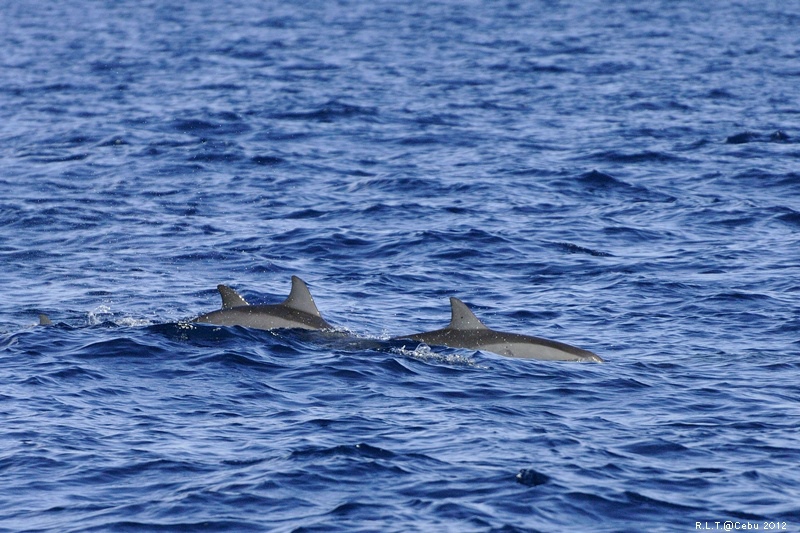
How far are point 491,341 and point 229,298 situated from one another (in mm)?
4628

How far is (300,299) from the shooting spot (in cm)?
2164

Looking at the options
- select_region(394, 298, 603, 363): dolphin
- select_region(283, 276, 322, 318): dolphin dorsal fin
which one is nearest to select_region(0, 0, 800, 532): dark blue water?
select_region(394, 298, 603, 363): dolphin

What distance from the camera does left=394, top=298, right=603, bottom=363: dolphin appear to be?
2047 centimetres

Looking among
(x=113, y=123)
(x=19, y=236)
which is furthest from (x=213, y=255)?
(x=113, y=123)

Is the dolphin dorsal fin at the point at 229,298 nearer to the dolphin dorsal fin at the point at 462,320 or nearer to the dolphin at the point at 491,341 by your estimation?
the dolphin at the point at 491,341

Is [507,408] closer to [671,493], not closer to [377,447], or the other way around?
[377,447]

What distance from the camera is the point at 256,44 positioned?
72375mm

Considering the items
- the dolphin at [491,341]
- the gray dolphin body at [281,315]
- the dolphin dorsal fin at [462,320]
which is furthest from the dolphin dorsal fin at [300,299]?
the dolphin dorsal fin at [462,320]

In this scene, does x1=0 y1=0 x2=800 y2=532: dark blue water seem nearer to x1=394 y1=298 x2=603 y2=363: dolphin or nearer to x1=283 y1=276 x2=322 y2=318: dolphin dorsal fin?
x1=394 y1=298 x2=603 y2=363: dolphin

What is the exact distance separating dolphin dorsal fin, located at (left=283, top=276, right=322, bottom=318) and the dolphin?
174 cm

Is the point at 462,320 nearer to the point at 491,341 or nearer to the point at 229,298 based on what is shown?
the point at 491,341

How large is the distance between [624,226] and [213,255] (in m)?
9.76

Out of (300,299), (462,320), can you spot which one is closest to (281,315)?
(300,299)

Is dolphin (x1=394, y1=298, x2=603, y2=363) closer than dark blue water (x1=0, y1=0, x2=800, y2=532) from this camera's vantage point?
No
